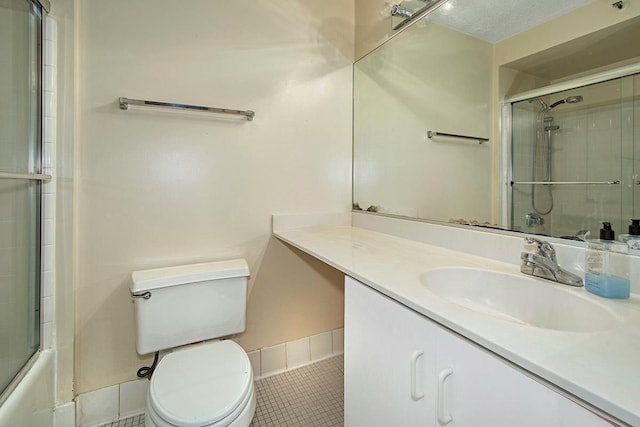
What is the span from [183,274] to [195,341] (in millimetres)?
309

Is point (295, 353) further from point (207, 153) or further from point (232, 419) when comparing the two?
point (207, 153)

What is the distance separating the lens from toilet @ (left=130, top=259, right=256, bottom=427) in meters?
0.93

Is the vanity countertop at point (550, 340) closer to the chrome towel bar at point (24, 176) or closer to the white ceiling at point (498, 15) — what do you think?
the white ceiling at point (498, 15)

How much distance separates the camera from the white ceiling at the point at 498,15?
40.2 inches

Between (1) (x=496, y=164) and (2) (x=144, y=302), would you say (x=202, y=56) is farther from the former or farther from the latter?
(1) (x=496, y=164)

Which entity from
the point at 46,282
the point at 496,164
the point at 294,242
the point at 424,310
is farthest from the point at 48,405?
the point at 496,164

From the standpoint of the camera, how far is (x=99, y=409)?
1.33 meters

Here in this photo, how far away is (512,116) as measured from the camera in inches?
45.4

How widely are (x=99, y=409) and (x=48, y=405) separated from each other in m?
0.21

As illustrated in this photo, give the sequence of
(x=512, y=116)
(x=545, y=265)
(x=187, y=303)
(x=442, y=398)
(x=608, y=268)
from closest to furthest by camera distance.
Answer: (x=442, y=398) < (x=608, y=268) < (x=545, y=265) < (x=512, y=116) < (x=187, y=303)

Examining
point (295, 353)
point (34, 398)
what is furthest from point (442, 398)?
point (34, 398)

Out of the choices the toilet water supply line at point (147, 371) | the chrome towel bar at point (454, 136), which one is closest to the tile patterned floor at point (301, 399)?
the toilet water supply line at point (147, 371)

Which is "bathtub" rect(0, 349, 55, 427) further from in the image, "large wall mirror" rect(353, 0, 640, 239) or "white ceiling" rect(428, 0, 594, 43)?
"white ceiling" rect(428, 0, 594, 43)

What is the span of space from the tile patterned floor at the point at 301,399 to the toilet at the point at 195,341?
0.42 m
